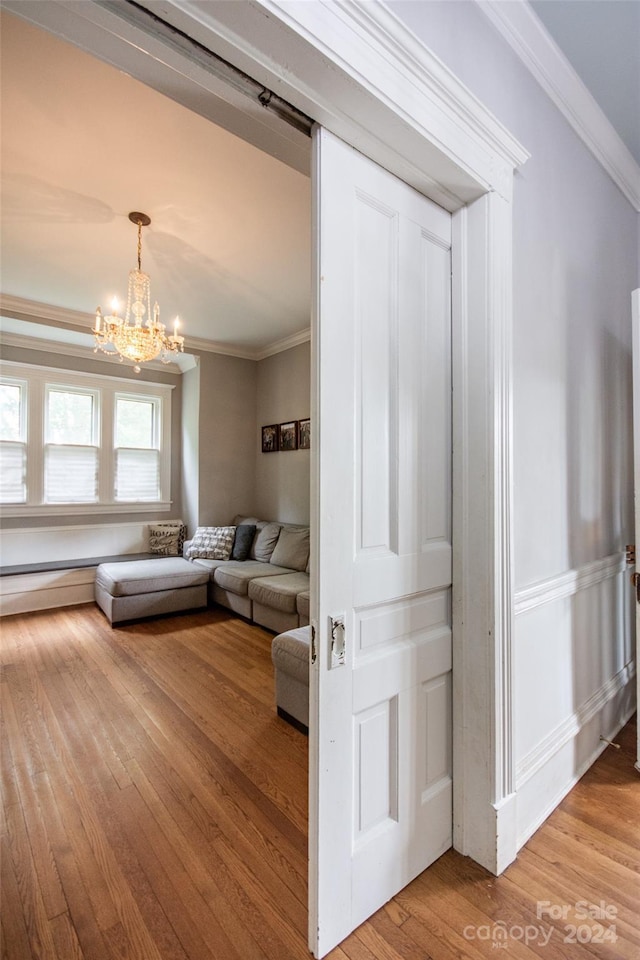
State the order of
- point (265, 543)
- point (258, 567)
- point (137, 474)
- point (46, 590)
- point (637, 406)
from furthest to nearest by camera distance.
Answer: point (137, 474) < point (265, 543) < point (46, 590) < point (258, 567) < point (637, 406)

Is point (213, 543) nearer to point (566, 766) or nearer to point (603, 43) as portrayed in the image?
point (566, 766)

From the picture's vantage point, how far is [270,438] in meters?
5.36

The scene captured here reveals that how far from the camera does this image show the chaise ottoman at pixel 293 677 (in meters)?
2.15

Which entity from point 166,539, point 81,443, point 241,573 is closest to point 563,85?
point 241,573

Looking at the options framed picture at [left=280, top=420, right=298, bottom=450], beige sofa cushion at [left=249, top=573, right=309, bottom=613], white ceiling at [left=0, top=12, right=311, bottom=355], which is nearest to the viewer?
white ceiling at [left=0, top=12, right=311, bottom=355]

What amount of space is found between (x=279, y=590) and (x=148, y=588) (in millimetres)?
1396

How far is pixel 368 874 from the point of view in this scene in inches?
47.1

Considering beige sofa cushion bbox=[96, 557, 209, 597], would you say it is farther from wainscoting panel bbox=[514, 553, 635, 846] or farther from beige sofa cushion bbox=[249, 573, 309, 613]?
wainscoting panel bbox=[514, 553, 635, 846]

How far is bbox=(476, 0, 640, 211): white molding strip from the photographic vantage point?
4.65 feet

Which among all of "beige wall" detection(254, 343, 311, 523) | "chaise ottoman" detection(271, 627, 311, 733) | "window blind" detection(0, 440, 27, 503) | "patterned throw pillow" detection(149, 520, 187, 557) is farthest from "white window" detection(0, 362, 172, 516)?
"chaise ottoman" detection(271, 627, 311, 733)

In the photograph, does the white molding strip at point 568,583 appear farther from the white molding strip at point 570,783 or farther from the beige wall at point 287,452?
the beige wall at point 287,452

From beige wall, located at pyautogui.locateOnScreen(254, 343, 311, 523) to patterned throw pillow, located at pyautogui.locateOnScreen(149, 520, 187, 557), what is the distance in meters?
1.04

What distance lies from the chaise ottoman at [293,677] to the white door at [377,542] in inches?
34.4

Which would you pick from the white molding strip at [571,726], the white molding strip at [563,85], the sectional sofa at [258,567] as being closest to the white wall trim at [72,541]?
the sectional sofa at [258,567]
